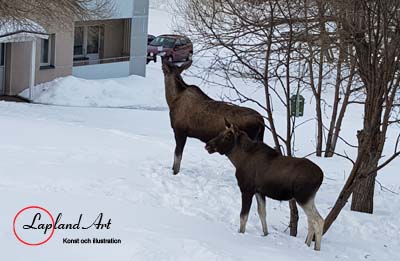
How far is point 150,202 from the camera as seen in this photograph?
11000mm

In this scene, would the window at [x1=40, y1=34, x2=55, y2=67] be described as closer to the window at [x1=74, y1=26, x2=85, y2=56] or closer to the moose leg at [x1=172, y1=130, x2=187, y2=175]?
the window at [x1=74, y1=26, x2=85, y2=56]

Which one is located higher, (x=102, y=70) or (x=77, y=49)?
(x=77, y=49)

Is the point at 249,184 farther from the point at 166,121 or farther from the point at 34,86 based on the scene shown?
the point at 34,86

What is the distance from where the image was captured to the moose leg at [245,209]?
1004 centimetres

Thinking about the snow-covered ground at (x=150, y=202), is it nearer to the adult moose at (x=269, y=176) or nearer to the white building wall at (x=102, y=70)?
the adult moose at (x=269, y=176)

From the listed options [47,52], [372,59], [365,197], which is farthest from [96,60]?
[372,59]

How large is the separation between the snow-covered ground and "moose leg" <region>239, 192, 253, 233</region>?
0.13m

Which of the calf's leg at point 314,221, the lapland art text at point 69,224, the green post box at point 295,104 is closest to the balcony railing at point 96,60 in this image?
the green post box at point 295,104

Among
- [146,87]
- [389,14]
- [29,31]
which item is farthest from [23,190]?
[146,87]

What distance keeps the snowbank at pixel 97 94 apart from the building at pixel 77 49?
74 centimetres

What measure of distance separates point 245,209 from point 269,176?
Answer: 20.9 inches

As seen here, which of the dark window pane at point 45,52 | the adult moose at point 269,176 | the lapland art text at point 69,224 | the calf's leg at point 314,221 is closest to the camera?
the lapland art text at point 69,224

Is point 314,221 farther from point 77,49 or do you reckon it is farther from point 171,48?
point 171,48

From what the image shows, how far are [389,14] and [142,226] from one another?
369cm
